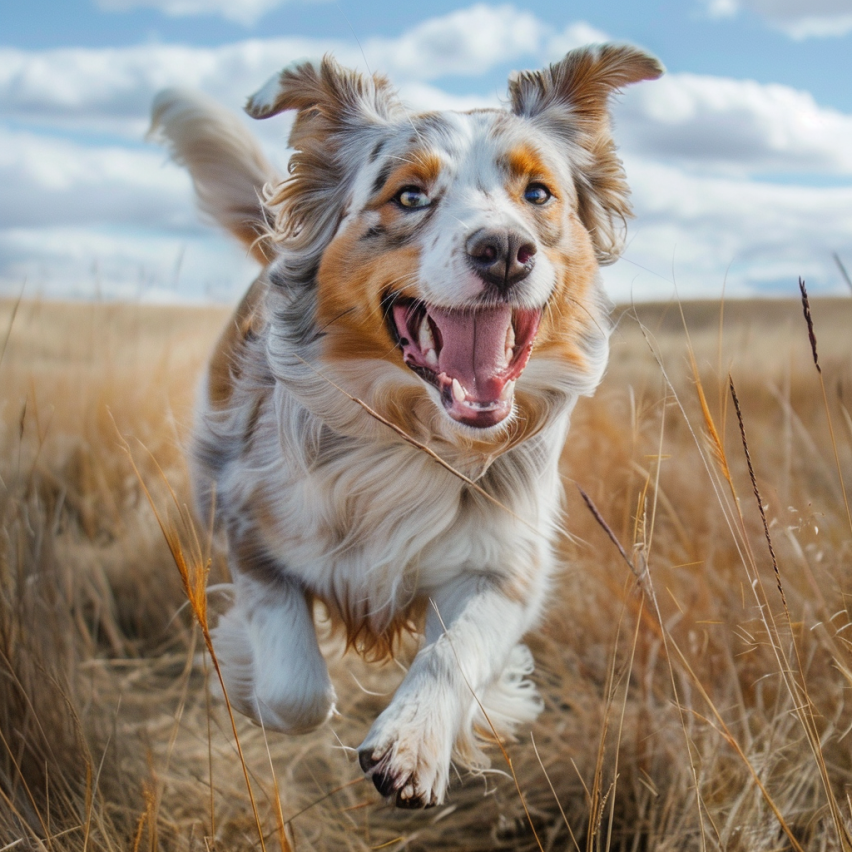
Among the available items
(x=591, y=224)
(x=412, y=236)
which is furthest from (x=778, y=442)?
(x=412, y=236)

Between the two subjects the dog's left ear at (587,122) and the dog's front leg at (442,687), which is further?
the dog's left ear at (587,122)

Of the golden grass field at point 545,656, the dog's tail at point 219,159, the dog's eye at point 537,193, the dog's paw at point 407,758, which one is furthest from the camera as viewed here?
the dog's tail at point 219,159

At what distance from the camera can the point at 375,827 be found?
311 cm

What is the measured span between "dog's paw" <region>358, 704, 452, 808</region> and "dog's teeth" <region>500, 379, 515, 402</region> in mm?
877

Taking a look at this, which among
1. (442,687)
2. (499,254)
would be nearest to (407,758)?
(442,687)

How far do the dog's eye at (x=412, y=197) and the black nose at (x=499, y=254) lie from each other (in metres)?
0.34

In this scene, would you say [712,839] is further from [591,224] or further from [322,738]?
[591,224]

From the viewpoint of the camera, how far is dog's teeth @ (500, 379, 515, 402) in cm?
249

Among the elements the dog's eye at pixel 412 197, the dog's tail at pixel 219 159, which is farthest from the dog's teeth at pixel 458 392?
the dog's tail at pixel 219 159

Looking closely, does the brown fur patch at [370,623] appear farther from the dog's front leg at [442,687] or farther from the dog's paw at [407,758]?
the dog's paw at [407,758]

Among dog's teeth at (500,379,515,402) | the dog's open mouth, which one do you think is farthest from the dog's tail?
dog's teeth at (500,379,515,402)

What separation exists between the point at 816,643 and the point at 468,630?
1417 millimetres

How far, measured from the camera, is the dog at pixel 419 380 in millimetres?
2475

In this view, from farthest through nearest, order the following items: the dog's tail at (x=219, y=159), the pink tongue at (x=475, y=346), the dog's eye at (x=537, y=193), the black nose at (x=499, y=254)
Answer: the dog's tail at (x=219, y=159)
the dog's eye at (x=537, y=193)
the pink tongue at (x=475, y=346)
the black nose at (x=499, y=254)
